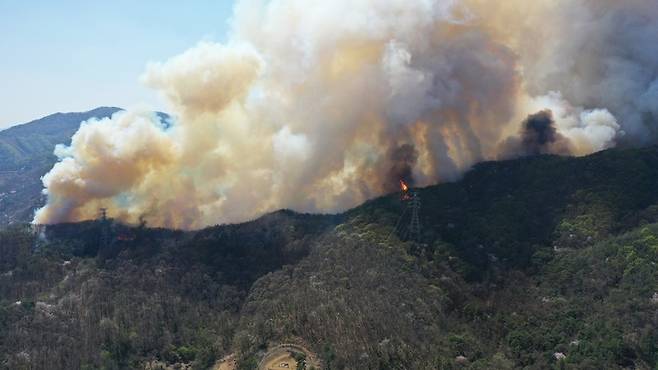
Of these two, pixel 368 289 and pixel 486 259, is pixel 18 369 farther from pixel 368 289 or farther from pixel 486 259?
pixel 486 259

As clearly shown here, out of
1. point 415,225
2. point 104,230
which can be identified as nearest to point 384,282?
point 415,225

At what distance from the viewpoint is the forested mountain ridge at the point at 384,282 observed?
332 ft

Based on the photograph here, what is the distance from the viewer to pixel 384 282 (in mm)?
118562

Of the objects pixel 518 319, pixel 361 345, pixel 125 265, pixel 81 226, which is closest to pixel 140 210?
pixel 81 226

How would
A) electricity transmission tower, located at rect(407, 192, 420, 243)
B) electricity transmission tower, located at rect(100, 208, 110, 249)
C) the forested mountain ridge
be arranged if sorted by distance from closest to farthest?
the forested mountain ridge < electricity transmission tower, located at rect(407, 192, 420, 243) < electricity transmission tower, located at rect(100, 208, 110, 249)

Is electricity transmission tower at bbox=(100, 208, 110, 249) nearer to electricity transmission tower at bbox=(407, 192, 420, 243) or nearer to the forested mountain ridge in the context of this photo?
the forested mountain ridge

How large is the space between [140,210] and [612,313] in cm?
11750

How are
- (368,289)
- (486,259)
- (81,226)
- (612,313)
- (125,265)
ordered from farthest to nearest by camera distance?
(81,226) → (125,265) → (486,259) → (368,289) → (612,313)

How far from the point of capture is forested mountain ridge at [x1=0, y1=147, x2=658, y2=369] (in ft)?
332

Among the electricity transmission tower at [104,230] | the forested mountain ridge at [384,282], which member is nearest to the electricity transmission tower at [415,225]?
the forested mountain ridge at [384,282]

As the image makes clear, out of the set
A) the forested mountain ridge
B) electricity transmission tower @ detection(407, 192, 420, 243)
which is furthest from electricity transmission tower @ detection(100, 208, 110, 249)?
electricity transmission tower @ detection(407, 192, 420, 243)

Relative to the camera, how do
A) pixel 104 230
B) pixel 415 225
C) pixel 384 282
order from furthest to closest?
pixel 104 230 → pixel 415 225 → pixel 384 282

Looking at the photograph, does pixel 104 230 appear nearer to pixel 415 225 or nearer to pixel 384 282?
pixel 415 225

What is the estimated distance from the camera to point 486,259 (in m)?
130
